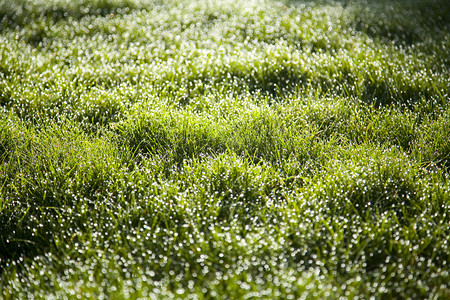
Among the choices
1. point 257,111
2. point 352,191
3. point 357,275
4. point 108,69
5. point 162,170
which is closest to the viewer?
A: point 357,275

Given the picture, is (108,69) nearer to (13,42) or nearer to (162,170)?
(13,42)

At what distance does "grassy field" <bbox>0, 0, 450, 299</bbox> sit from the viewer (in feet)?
6.02

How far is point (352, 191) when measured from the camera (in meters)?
2.24

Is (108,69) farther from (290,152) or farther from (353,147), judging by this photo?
(353,147)

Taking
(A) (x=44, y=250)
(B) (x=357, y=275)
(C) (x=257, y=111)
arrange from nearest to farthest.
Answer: (B) (x=357, y=275)
(A) (x=44, y=250)
(C) (x=257, y=111)

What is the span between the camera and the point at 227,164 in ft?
8.14

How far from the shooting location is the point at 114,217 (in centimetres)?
213

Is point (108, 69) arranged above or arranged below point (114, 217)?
above

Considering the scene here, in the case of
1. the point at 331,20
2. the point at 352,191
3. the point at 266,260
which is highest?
the point at 331,20

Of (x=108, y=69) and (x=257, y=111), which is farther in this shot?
(x=108, y=69)

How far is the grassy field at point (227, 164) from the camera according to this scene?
1.83 meters

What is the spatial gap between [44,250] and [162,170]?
82cm

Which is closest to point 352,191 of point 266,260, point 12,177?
point 266,260

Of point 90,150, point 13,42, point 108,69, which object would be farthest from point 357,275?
point 13,42
